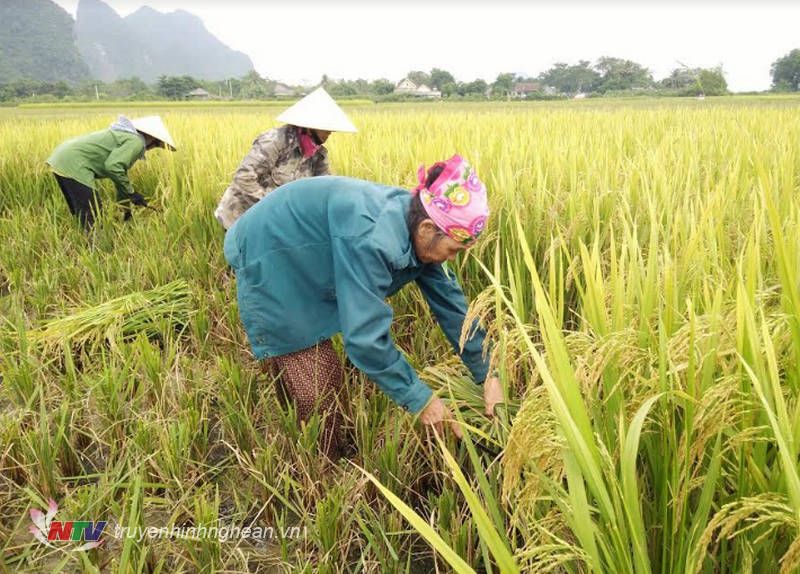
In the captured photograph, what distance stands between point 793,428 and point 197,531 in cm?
143

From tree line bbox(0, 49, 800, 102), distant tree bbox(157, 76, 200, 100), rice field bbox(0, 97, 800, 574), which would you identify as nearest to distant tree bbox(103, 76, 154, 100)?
tree line bbox(0, 49, 800, 102)

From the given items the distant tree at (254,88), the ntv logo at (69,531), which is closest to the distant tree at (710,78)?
Answer: the ntv logo at (69,531)

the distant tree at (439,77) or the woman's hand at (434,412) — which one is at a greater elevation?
the distant tree at (439,77)

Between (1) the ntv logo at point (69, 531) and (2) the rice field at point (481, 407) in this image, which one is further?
(1) the ntv logo at point (69, 531)

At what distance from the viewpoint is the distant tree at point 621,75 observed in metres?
50.2

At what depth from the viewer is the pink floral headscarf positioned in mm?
1451

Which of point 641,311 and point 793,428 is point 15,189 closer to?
point 641,311

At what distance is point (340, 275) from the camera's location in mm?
1545

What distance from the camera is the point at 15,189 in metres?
5.02

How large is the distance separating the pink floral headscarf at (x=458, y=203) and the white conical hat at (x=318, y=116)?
1704 mm

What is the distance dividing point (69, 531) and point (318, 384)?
860 mm

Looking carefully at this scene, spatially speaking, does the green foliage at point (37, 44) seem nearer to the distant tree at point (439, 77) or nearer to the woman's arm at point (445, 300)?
the distant tree at point (439, 77)

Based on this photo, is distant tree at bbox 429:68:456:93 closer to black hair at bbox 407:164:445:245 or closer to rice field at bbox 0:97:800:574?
rice field at bbox 0:97:800:574

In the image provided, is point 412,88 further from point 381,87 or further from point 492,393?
point 492,393
